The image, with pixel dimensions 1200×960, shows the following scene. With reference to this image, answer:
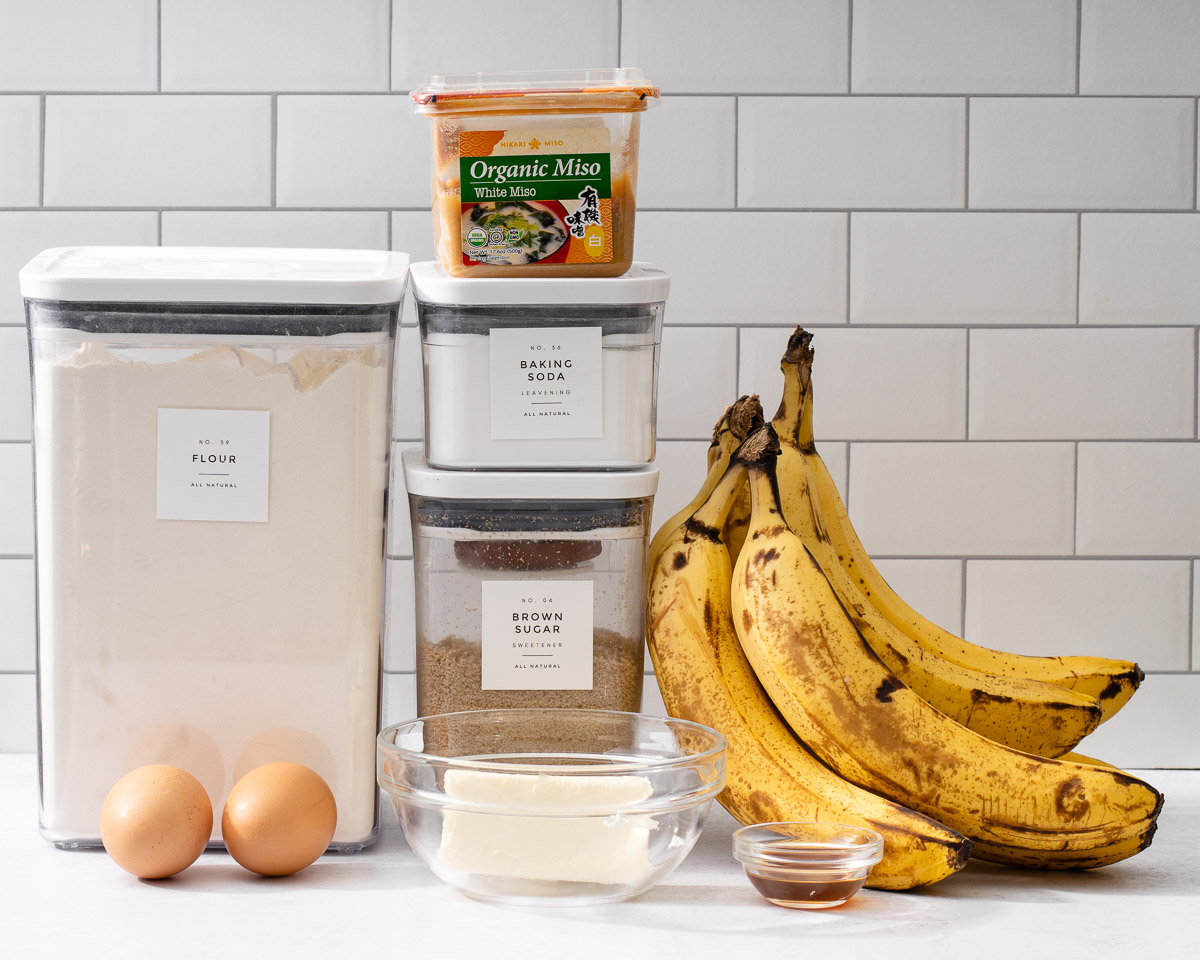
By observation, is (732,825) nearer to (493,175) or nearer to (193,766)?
(193,766)

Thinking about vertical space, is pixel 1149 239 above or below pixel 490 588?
above

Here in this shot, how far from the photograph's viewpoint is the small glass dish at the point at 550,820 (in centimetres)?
69

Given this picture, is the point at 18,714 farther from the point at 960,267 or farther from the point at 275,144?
the point at 960,267

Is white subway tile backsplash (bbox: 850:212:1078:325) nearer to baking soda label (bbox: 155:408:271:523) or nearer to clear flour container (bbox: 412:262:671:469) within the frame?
clear flour container (bbox: 412:262:671:469)

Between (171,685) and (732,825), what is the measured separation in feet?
1.50

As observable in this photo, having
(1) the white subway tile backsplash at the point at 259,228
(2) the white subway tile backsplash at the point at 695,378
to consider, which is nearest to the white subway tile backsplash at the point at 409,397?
(1) the white subway tile backsplash at the point at 259,228

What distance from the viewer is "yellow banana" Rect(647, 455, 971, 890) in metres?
0.72

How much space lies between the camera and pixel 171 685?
2.56ft

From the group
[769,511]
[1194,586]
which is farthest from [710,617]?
[1194,586]

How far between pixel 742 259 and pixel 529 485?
0.40 m

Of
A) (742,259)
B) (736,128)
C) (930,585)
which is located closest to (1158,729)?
(930,585)

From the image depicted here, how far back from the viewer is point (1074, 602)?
110 cm

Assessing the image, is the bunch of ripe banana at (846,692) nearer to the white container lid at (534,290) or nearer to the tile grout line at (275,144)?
the white container lid at (534,290)

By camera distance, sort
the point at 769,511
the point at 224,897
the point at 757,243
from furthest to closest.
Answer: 1. the point at 757,243
2. the point at 769,511
3. the point at 224,897
